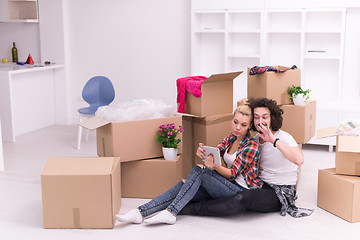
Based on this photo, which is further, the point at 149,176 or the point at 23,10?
the point at 23,10

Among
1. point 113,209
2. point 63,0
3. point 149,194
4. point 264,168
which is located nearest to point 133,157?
point 149,194

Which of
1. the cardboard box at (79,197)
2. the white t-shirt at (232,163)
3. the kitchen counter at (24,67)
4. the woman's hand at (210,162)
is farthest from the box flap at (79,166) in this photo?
the kitchen counter at (24,67)

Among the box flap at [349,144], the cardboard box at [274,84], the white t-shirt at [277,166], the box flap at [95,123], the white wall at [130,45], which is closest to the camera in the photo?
the box flap at [349,144]

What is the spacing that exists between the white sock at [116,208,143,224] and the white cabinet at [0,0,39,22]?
3.93 metres

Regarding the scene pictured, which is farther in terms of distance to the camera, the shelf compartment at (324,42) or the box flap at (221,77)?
the shelf compartment at (324,42)

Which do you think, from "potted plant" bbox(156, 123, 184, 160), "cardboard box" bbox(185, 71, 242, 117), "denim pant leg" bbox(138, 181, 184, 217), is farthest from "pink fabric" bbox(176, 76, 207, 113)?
"denim pant leg" bbox(138, 181, 184, 217)

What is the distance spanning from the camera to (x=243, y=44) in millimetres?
5656

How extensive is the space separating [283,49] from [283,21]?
0.30 meters

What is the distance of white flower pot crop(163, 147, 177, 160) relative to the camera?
3662mm

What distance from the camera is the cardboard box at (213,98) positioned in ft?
12.8

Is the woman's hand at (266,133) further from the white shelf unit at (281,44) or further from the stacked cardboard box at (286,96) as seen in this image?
the white shelf unit at (281,44)

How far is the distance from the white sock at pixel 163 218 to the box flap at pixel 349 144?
1.16 meters

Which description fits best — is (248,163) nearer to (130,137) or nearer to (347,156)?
(347,156)

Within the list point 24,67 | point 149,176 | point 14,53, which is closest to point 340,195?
point 149,176
